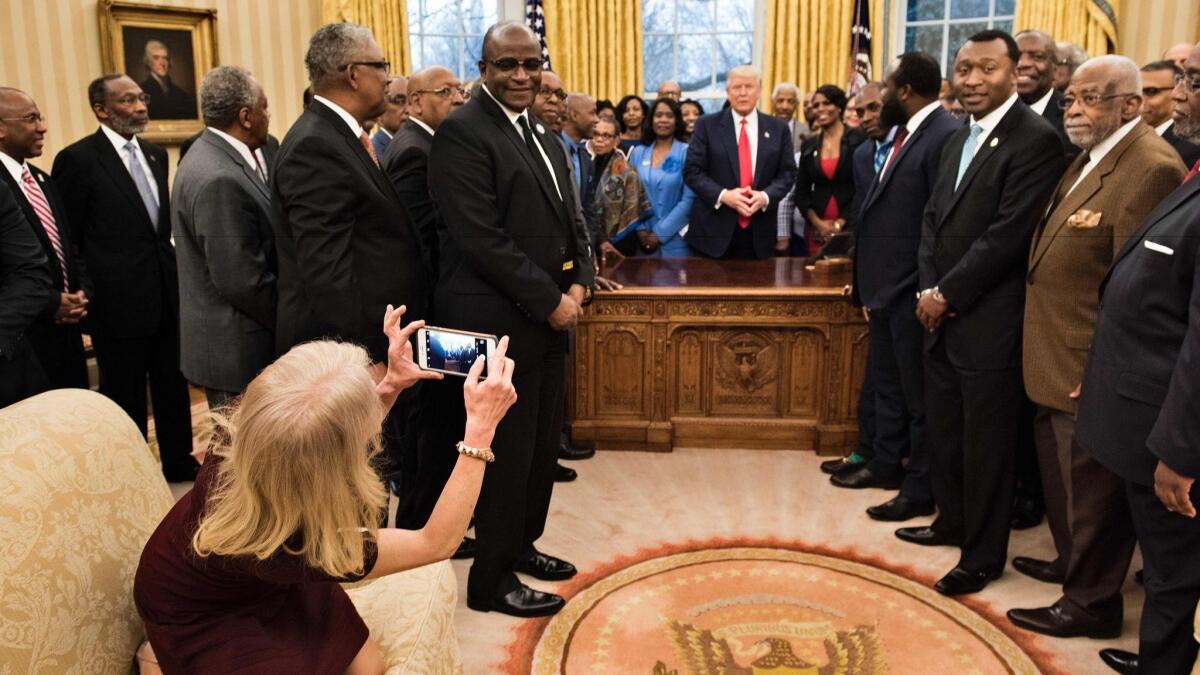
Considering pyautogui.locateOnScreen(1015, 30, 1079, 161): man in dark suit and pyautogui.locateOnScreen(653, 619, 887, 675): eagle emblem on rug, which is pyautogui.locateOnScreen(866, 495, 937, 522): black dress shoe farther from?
pyautogui.locateOnScreen(1015, 30, 1079, 161): man in dark suit

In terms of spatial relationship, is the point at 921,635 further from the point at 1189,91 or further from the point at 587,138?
the point at 587,138

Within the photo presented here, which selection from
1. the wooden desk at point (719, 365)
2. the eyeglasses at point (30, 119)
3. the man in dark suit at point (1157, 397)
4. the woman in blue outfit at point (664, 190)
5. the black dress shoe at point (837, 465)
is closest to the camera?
the man in dark suit at point (1157, 397)

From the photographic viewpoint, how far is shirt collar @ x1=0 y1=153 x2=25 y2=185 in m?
3.56

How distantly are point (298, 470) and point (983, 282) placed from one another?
2327mm

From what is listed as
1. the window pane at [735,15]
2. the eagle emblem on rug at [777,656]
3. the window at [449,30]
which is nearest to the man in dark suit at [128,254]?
the eagle emblem on rug at [777,656]

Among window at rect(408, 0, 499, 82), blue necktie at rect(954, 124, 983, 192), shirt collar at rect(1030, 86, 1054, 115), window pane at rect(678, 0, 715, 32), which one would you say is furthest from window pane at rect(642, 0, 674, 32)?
blue necktie at rect(954, 124, 983, 192)

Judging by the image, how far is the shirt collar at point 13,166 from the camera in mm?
3563

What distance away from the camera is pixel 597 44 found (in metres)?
8.81

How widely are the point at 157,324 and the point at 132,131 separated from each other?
892 mm

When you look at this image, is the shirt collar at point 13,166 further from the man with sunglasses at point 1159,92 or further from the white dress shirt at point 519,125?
the man with sunglasses at point 1159,92

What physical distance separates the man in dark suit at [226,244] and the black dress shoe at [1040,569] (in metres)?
2.74

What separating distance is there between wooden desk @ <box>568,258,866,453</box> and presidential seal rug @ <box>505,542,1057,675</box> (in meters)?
1.15

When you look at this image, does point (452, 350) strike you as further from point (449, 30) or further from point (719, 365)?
point (449, 30)

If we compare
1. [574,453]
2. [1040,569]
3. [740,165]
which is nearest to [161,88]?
[740,165]
